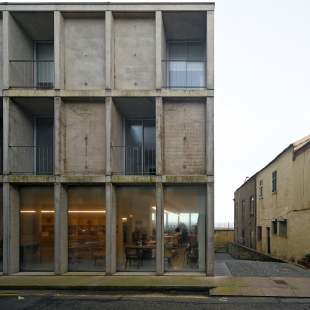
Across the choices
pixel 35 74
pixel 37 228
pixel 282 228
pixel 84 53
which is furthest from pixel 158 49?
pixel 282 228

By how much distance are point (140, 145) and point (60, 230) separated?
4647 millimetres

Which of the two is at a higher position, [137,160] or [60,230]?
[137,160]

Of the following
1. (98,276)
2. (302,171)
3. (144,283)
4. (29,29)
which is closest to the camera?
(144,283)

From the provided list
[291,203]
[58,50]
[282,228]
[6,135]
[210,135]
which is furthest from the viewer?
[282,228]

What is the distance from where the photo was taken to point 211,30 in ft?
42.9

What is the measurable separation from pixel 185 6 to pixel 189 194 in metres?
7.18

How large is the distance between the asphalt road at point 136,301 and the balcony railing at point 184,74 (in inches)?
319

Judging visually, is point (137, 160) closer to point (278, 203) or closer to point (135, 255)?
point (135, 255)

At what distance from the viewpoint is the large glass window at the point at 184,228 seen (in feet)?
42.7

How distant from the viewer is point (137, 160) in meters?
14.3

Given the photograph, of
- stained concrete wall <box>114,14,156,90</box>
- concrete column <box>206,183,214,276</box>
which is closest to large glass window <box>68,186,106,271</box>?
concrete column <box>206,183,214,276</box>

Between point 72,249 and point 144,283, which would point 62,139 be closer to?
point 72,249

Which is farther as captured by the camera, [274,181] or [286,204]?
[274,181]

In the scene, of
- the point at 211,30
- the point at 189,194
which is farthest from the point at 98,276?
the point at 211,30
